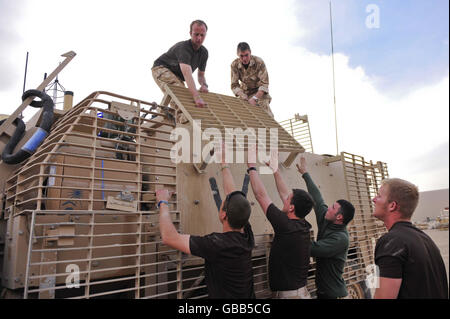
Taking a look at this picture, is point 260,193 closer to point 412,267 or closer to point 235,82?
point 412,267

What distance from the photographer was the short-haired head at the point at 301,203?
2.93m

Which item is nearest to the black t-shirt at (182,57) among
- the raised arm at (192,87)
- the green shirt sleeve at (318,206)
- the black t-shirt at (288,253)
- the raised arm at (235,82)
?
the raised arm at (192,87)

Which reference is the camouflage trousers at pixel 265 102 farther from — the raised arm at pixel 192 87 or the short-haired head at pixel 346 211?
the short-haired head at pixel 346 211

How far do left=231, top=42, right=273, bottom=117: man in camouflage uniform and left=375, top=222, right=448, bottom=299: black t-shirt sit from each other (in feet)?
12.4

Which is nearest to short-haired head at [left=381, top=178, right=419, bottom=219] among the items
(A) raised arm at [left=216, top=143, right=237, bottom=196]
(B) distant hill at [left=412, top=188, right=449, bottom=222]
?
(A) raised arm at [left=216, top=143, right=237, bottom=196]

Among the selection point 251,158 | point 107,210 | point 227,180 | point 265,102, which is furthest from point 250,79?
point 107,210

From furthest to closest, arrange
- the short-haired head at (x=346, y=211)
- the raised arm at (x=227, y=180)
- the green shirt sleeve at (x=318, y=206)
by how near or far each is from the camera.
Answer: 1. the green shirt sleeve at (x=318, y=206)
2. the short-haired head at (x=346, y=211)
3. the raised arm at (x=227, y=180)

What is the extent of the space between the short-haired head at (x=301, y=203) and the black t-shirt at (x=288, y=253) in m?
0.13

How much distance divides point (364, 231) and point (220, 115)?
135 inches

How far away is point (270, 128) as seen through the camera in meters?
4.39

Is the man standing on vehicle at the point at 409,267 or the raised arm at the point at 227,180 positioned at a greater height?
the raised arm at the point at 227,180

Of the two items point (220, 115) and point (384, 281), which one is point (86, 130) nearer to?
point (220, 115)

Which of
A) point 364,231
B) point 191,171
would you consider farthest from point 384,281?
point 364,231
